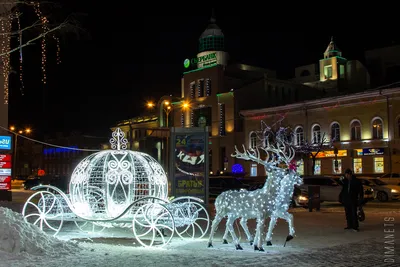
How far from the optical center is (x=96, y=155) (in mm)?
13445

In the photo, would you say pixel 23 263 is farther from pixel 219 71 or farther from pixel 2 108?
pixel 219 71

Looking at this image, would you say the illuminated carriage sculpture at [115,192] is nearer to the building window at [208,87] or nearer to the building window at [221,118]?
the building window at [221,118]

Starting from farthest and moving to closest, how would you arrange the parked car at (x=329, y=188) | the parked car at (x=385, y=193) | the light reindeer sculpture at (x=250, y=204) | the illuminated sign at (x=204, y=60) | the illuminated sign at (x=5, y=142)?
the illuminated sign at (x=204, y=60)
the parked car at (x=385, y=193)
the parked car at (x=329, y=188)
the illuminated sign at (x=5, y=142)
the light reindeer sculpture at (x=250, y=204)

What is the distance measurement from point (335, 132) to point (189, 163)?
111 feet

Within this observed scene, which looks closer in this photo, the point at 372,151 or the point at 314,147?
the point at 372,151

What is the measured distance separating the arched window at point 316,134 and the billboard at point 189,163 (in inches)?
1329

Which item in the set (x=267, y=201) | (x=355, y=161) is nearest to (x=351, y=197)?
(x=267, y=201)

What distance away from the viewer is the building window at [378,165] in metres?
43.6

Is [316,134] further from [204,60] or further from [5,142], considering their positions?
[5,142]

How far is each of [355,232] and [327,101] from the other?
3444 centimetres

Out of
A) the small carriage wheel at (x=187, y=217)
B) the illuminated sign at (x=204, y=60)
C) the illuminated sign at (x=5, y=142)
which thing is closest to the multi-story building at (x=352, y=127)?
the illuminated sign at (x=204, y=60)

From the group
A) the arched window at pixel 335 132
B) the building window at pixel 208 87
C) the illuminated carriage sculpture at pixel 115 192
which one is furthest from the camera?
the building window at pixel 208 87

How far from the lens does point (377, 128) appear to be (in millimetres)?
44625

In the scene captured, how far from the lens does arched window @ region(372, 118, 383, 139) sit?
145ft
